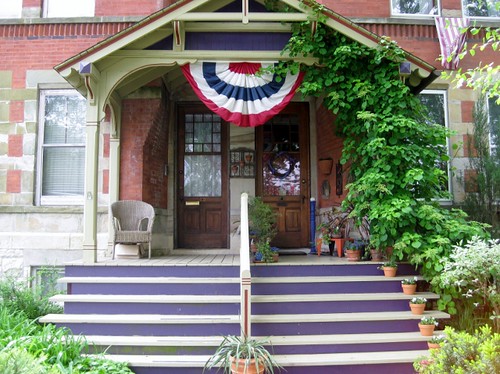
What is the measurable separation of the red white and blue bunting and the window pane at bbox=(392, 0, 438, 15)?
328 cm

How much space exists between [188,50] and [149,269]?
306 cm

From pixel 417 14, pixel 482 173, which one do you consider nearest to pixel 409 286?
pixel 482 173

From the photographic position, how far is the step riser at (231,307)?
4.50 meters

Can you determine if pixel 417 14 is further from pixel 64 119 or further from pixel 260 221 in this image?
pixel 64 119

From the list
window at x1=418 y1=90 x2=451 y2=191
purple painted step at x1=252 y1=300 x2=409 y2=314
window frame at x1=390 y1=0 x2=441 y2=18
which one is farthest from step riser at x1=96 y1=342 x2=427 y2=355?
window frame at x1=390 y1=0 x2=441 y2=18

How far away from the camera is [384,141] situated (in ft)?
16.5

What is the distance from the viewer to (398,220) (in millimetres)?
4848

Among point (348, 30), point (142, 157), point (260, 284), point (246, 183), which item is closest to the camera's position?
point (260, 284)

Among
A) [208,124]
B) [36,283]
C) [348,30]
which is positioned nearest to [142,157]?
[208,124]

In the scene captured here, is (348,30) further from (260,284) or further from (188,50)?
(260,284)

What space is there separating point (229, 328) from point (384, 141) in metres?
3.04

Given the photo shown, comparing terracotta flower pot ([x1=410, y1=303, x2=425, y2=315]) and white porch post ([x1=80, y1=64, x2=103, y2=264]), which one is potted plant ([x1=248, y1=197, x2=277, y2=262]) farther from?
white porch post ([x1=80, y1=64, x2=103, y2=264])

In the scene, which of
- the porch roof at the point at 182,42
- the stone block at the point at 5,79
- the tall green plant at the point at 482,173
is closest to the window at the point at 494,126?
the tall green plant at the point at 482,173

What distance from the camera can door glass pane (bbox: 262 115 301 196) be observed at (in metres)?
7.59
